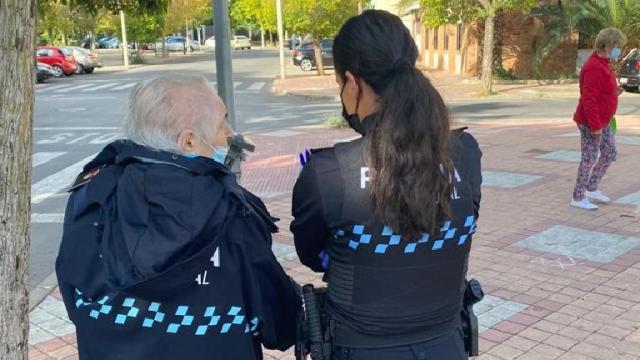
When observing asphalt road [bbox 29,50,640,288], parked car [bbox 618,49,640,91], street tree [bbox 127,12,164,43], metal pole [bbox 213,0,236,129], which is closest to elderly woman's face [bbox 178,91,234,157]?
asphalt road [bbox 29,50,640,288]

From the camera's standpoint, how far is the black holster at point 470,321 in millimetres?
2025

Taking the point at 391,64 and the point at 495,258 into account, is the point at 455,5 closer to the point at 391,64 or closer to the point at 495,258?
the point at 495,258

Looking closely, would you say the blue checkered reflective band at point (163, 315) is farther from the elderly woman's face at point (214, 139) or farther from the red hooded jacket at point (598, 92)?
the red hooded jacket at point (598, 92)

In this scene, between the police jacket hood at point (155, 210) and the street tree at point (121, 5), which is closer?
the police jacket hood at point (155, 210)

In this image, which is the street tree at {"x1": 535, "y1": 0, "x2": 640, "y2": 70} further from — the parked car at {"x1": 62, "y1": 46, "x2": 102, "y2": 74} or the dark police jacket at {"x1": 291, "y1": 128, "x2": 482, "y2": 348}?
the parked car at {"x1": 62, "y1": 46, "x2": 102, "y2": 74}

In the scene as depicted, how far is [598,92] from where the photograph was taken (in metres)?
6.10

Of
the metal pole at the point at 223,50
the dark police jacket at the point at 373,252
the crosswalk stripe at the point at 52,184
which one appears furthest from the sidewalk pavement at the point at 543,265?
the crosswalk stripe at the point at 52,184

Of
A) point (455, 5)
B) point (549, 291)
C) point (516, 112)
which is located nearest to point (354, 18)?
point (549, 291)

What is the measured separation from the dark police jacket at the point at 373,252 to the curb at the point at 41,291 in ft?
12.0

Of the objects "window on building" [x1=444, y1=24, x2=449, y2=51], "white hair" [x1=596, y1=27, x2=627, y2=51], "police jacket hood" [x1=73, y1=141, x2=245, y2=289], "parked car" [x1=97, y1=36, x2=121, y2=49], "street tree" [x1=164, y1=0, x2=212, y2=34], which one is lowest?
"police jacket hood" [x1=73, y1=141, x2=245, y2=289]

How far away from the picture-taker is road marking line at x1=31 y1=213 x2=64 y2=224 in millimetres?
7254

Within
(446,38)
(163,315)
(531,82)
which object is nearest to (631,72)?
(531,82)

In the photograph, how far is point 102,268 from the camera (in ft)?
5.19

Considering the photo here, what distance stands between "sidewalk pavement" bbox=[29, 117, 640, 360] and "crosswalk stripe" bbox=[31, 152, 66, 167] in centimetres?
380
